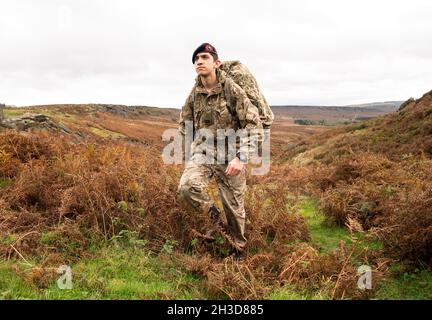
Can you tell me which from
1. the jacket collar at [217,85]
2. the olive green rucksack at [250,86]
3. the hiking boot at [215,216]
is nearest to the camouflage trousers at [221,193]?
the hiking boot at [215,216]

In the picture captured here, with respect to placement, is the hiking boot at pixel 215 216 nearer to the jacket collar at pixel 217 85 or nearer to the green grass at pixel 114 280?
the green grass at pixel 114 280

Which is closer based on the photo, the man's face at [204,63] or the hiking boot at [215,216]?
the man's face at [204,63]

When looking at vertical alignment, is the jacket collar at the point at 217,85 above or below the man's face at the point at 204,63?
below

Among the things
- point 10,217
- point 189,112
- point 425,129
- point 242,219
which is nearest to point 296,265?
point 242,219

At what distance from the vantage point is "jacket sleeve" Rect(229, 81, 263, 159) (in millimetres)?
5174

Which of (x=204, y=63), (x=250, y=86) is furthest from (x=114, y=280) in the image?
(x=250, y=86)

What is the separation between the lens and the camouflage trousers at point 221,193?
18.1ft

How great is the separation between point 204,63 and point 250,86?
0.74m

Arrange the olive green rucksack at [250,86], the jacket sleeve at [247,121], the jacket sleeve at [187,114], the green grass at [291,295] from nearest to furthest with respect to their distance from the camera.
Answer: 1. the green grass at [291,295]
2. the jacket sleeve at [247,121]
3. the olive green rucksack at [250,86]
4. the jacket sleeve at [187,114]

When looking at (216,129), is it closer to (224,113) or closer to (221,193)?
(224,113)

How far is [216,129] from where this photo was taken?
→ 5.58 meters

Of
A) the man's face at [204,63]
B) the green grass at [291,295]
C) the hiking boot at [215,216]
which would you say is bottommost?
the green grass at [291,295]

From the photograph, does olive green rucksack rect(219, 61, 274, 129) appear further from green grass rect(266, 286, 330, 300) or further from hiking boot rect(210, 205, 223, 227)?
green grass rect(266, 286, 330, 300)
